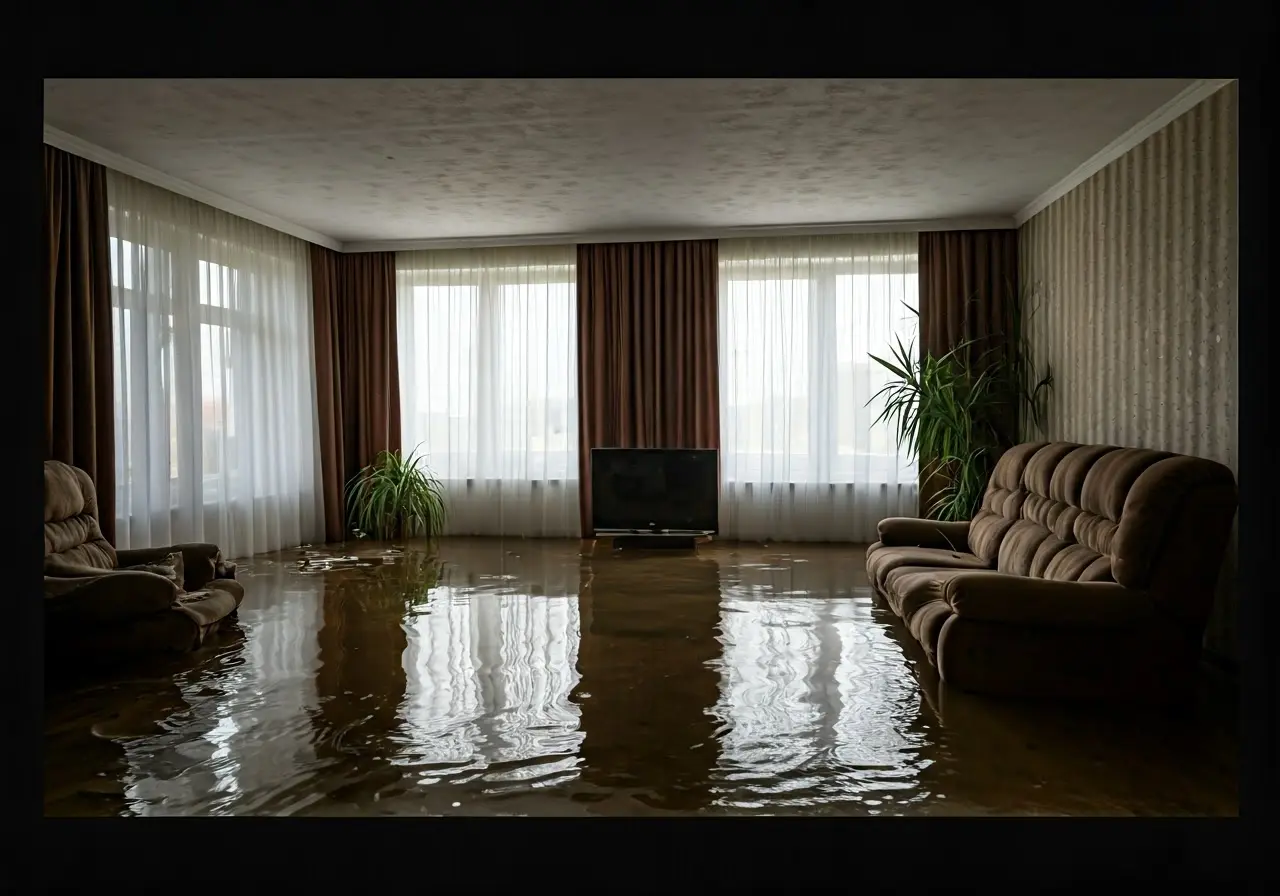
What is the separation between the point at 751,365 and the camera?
8.04 metres

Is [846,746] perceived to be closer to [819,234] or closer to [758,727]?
[758,727]

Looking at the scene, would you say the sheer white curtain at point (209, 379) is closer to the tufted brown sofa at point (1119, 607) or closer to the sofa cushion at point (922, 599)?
the sofa cushion at point (922, 599)

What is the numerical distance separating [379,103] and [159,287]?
101 inches

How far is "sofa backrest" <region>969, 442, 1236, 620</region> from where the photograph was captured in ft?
11.6

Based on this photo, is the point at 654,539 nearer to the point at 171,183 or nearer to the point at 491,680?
the point at 491,680

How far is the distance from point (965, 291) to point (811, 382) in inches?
55.7

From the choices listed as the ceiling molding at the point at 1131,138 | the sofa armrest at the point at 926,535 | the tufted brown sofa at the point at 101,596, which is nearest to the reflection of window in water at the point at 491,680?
the tufted brown sofa at the point at 101,596

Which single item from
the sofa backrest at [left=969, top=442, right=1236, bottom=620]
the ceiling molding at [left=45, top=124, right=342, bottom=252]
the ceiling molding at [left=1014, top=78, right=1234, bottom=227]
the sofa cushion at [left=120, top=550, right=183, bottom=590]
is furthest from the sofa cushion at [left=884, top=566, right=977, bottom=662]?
the ceiling molding at [left=45, top=124, right=342, bottom=252]

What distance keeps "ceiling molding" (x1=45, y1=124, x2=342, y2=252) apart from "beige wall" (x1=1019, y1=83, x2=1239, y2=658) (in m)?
5.76

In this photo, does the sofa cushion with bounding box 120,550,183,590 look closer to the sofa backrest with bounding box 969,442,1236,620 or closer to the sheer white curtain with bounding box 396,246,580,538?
the sheer white curtain with bounding box 396,246,580,538

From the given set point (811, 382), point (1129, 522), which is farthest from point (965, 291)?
point (1129, 522)

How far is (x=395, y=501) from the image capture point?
26.8 feet

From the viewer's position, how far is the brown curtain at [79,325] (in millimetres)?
5227
